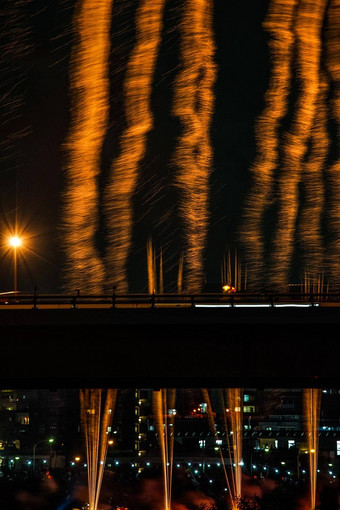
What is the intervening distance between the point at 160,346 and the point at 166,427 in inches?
2071

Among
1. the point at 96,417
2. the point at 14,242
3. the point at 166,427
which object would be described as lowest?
the point at 166,427

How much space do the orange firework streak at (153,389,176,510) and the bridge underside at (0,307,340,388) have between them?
108 feet

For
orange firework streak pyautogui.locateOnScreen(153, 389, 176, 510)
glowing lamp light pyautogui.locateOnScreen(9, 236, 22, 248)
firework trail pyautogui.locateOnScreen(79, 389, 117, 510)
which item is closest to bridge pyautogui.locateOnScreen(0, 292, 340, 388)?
glowing lamp light pyautogui.locateOnScreen(9, 236, 22, 248)

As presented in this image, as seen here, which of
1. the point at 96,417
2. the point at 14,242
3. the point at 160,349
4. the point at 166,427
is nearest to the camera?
the point at 160,349

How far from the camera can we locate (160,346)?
3177cm

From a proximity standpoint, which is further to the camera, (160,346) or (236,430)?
(236,430)

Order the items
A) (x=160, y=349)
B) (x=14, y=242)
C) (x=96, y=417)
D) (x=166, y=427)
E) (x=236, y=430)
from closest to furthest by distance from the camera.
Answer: (x=160, y=349)
(x=14, y=242)
(x=166, y=427)
(x=236, y=430)
(x=96, y=417)

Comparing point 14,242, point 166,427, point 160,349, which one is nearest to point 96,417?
point 166,427

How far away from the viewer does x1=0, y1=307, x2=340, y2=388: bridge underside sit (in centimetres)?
3114

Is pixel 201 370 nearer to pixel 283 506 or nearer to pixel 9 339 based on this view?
pixel 9 339

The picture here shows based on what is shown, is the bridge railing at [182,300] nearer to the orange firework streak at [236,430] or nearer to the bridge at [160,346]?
the bridge at [160,346]

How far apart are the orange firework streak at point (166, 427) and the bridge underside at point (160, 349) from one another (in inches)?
1290

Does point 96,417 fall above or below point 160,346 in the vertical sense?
above

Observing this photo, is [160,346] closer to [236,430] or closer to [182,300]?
[182,300]
